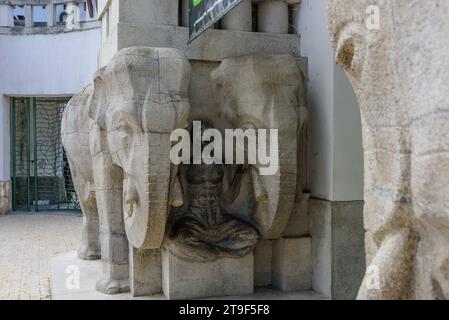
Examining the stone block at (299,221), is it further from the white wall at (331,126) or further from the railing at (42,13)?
the railing at (42,13)

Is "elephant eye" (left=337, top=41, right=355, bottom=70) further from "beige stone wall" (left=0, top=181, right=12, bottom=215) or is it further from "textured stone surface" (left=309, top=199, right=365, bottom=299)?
"beige stone wall" (left=0, top=181, right=12, bottom=215)

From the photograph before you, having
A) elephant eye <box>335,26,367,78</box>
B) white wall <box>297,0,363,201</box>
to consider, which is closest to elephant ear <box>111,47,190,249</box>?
white wall <box>297,0,363,201</box>

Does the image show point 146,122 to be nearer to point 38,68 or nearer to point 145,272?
point 145,272

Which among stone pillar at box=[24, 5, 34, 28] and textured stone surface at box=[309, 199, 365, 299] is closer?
textured stone surface at box=[309, 199, 365, 299]

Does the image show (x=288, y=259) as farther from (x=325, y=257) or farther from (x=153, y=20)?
(x=153, y=20)

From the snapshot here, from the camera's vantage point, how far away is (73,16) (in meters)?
9.11

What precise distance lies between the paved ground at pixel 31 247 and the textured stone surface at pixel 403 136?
323 cm

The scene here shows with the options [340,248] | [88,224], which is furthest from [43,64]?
[340,248]

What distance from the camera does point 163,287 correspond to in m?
3.39

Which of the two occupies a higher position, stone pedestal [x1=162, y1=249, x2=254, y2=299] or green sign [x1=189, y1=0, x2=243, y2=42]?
green sign [x1=189, y1=0, x2=243, y2=42]

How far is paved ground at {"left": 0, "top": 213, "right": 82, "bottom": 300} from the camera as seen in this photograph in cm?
429

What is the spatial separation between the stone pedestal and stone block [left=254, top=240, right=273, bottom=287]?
22 centimetres
